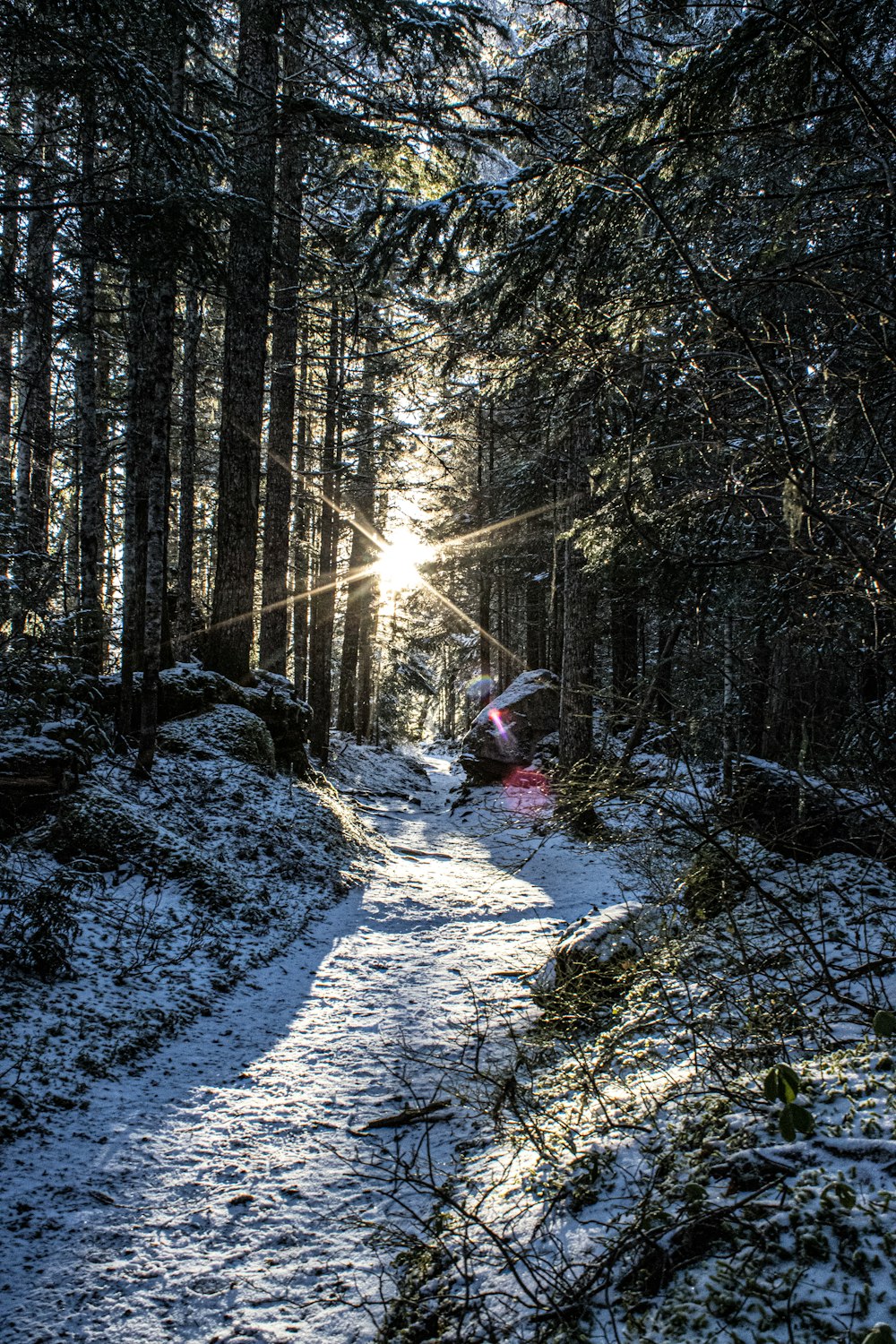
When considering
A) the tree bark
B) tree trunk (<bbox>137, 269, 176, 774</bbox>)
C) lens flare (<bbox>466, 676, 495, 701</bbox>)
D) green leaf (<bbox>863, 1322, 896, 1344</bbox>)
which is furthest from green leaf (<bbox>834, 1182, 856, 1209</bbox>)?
lens flare (<bbox>466, 676, 495, 701</bbox>)

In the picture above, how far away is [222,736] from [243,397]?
5.14 m

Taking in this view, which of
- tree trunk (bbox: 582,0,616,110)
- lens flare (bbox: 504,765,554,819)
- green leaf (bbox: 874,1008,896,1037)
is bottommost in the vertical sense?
lens flare (bbox: 504,765,554,819)

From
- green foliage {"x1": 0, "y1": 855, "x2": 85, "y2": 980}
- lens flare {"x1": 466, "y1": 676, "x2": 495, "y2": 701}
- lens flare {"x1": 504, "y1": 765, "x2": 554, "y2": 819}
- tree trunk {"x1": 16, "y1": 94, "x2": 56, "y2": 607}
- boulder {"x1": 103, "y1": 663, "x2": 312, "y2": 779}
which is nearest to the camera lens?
green foliage {"x1": 0, "y1": 855, "x2": 85, "y2": 980}

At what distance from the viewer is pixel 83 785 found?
622 cm

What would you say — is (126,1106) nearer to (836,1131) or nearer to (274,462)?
(836,1131)

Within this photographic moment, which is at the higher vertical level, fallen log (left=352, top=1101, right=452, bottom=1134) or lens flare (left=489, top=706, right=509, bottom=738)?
lens flare (left=489, top=706, right=509, bottom=738)

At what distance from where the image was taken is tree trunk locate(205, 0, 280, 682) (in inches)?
384

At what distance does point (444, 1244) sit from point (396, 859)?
25.0 ft

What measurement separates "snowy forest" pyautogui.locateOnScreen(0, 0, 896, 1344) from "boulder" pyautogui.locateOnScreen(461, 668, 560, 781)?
557cm

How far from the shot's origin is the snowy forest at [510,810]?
2277mm

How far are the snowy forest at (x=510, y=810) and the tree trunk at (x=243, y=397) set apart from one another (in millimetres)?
89

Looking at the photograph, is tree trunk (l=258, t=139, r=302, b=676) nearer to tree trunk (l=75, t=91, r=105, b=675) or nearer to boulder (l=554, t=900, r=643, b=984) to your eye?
tree trunk (l=75, t=91, r=105, b=675)

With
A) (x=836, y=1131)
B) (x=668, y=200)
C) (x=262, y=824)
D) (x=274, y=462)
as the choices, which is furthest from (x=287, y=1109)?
(x=274, y=462)

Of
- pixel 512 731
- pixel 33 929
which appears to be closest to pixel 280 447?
pixel 512 731
